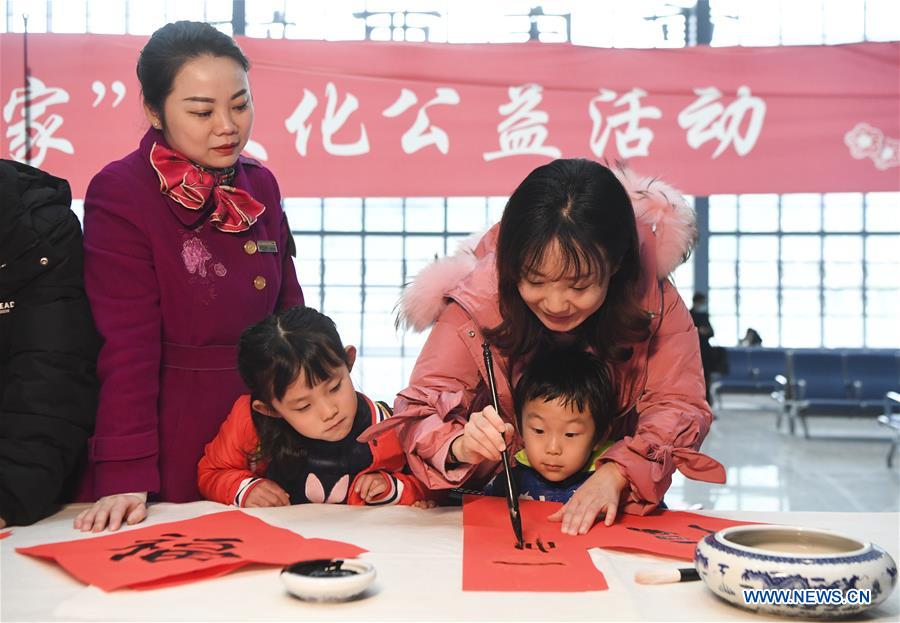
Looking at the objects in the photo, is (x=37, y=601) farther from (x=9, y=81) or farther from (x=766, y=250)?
(x=766, y=250)

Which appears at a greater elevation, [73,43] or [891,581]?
[73,43]

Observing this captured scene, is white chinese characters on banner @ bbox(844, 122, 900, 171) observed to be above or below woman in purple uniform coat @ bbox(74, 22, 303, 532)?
above

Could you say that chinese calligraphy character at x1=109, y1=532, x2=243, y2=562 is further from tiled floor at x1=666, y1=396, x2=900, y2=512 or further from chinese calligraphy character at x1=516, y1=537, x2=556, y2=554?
tiled floor at x1=666, y1=396, x2=900, y2=512

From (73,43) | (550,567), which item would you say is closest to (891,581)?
(550,567)

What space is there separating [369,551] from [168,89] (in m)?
0.83

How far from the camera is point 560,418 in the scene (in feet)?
5.27

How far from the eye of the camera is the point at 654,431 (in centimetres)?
143

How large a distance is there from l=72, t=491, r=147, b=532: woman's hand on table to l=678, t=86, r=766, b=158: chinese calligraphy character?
13.2 ft

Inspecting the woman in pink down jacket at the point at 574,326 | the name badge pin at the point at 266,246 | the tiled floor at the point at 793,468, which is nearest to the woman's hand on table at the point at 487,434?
the woman in pink down jacket at the point at 574,326

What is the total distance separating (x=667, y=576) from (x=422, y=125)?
4.00 meters

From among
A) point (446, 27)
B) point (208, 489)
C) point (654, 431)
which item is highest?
point (446, 27)

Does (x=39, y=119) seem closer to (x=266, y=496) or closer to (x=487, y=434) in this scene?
(x=266, y=496)

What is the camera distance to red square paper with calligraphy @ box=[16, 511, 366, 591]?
3.41ft

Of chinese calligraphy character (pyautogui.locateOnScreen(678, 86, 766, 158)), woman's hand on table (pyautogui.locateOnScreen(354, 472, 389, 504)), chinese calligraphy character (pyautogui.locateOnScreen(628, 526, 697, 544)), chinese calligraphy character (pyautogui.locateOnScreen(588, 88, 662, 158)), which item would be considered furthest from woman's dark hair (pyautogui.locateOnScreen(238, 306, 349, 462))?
chinese calligraphy character (pyautogui.locateOnScreen(678, 86, 766, 158))
